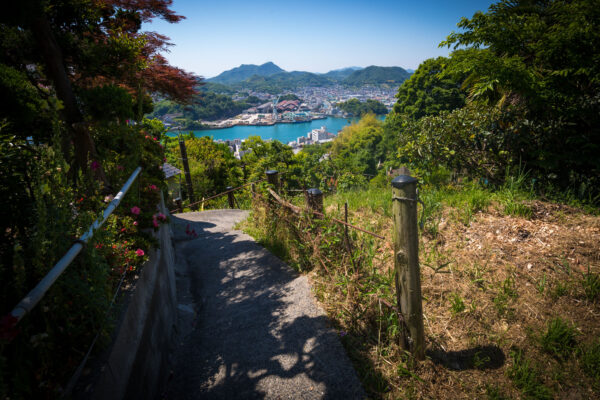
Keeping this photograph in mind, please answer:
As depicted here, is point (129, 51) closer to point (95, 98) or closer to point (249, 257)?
point (95, 98)

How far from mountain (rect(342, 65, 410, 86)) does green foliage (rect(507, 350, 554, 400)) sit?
16499 cm

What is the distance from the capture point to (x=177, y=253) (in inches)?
219

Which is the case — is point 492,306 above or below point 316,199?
below

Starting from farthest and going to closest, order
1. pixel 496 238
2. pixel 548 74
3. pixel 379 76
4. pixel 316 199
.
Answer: pixel 379 76, pixel 548 74, pixel 316 199, pixel 496 238

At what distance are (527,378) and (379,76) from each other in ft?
599

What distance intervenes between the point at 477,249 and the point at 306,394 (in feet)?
8.67

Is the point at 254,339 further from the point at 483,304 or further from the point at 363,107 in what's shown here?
the point at 363,107

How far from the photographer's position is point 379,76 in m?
161

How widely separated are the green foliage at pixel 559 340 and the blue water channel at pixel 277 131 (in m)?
62.1

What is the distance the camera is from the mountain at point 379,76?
152m

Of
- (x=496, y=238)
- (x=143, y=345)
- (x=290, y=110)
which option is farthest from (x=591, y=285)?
(x=290, y=110)

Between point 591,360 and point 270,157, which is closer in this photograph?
point 591,360

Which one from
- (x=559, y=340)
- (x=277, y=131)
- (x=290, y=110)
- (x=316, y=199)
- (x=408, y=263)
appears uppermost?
(x=290, y=110)

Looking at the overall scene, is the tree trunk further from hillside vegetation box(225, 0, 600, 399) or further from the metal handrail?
hillside vegetation box(225, 0, 600, 399)
